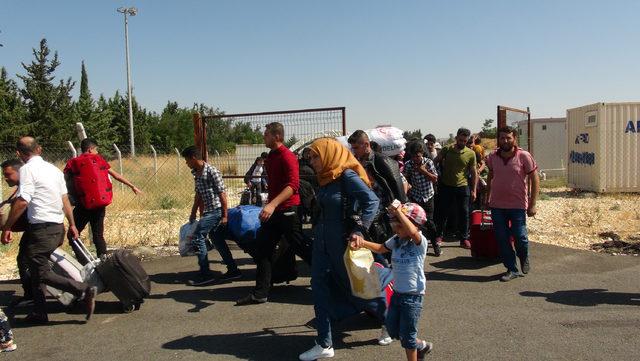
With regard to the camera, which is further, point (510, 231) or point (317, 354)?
point (510, 231)

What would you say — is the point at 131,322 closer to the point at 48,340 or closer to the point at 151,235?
the point at 48,340

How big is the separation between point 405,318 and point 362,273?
0.49 m

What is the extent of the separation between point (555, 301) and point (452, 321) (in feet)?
4.28

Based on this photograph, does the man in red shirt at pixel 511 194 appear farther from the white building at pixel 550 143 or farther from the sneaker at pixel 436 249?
the white building at pixel 550 143

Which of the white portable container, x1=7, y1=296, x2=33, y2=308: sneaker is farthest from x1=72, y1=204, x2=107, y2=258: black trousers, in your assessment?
the white portable container

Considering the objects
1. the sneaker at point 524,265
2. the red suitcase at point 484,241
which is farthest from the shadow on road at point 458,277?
the red suitcase at point 484,241

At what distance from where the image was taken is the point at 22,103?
A: 106ft

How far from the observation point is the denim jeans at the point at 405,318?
3559 mm

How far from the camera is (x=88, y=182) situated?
251 inches

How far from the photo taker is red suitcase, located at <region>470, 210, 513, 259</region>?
707 centimetres

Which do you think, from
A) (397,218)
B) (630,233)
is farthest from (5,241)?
(630,233)

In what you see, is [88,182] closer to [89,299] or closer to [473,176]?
[89,299]

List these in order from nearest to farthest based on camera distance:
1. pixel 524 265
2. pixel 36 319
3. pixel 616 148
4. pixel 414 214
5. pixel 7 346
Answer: pixel 414 214 < pixel 7 346 < pixel 36 319 < pixel 524 265 < pixel 616 148

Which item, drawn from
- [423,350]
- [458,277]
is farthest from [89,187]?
[458,277]
